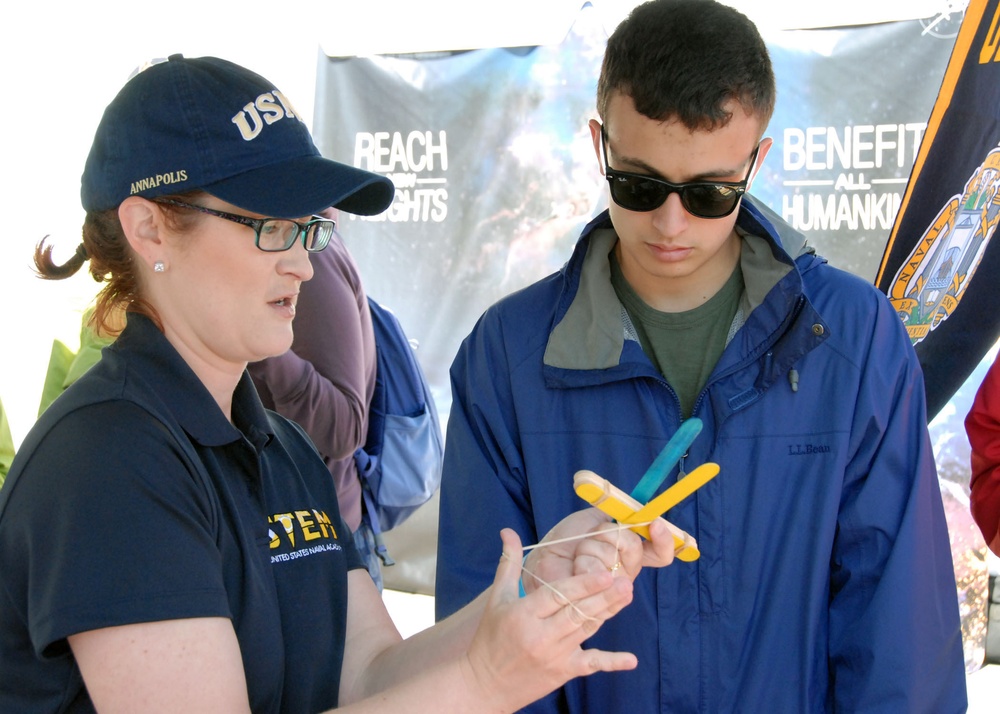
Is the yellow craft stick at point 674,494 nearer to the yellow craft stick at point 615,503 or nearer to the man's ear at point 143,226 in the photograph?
the yellow craft stick at point 615,503

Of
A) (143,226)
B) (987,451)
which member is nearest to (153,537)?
(143,226)

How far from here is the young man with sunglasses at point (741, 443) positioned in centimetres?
176

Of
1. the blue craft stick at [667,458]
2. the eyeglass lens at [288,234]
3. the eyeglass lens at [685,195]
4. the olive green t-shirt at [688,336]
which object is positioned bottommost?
the blue craft stick at [667,458]

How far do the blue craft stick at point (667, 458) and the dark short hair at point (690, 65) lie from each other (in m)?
0.66

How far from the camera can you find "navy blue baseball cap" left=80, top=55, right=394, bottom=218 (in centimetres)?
136

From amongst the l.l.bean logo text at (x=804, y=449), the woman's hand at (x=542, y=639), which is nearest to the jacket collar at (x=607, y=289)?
the l.l.bean logo text at (x=804, y=449)

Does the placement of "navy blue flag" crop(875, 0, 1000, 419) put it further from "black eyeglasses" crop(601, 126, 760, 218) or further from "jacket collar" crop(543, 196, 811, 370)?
"black eyeglasses" crop(601, 126, 760, 218)

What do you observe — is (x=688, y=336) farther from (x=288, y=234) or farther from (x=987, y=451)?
(x=987, y=451)

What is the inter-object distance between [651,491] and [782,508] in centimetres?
56

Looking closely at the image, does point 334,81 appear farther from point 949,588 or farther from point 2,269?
point 949,588

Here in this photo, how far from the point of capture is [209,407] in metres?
1.40

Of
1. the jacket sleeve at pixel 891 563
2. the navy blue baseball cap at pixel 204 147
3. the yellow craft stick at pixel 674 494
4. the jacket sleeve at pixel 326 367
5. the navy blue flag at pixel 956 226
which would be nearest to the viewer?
the yellow craft stick at pixel 674 494

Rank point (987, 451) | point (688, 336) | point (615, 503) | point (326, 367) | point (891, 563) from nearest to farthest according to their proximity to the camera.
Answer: point (615, 503) → point (891, 563) → point (688, 336) → point (987, 451) → point (326, 367)

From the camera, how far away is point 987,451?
2406mm
